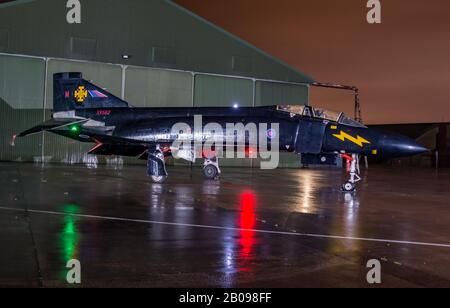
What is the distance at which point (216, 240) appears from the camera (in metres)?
7.45

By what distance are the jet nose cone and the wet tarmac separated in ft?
8.91

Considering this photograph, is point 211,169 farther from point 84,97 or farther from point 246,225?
point 246,225

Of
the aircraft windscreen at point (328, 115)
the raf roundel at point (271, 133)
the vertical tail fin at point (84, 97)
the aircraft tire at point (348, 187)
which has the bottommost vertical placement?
the aircraft tire at point (348, 187)

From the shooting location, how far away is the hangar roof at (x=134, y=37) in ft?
92.7

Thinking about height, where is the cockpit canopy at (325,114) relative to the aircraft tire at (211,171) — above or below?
above

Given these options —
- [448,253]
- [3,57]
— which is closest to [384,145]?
[448,253]

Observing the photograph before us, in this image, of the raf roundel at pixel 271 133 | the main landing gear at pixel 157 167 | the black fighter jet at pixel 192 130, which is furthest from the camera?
the raf roundel at pixel 271 133

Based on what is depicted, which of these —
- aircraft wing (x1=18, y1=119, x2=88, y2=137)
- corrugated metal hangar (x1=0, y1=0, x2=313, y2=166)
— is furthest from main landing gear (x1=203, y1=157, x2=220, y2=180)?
corrugated metal hangar (x1=0, y1=0, x2=313, y2=166)

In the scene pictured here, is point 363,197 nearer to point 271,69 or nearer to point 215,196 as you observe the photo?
point 215,196

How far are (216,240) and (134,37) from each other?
25229 millimetres

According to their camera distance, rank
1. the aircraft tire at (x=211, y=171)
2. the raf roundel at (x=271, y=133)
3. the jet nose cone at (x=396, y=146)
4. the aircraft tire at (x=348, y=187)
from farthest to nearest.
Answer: the aircraft tire at (x=211, y=171) → the raf roundel at (x=271, y=133) → the aircraft tire at (x=348, y=187) → the jet nose cone at (x=396, y=146)

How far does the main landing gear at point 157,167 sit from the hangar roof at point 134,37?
14373mm

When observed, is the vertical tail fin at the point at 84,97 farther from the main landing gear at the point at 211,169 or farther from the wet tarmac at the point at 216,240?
the wet tarmac at the point at 216,240

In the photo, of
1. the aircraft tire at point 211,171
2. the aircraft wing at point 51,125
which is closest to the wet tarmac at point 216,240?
the aircraft tire at point 211,171
